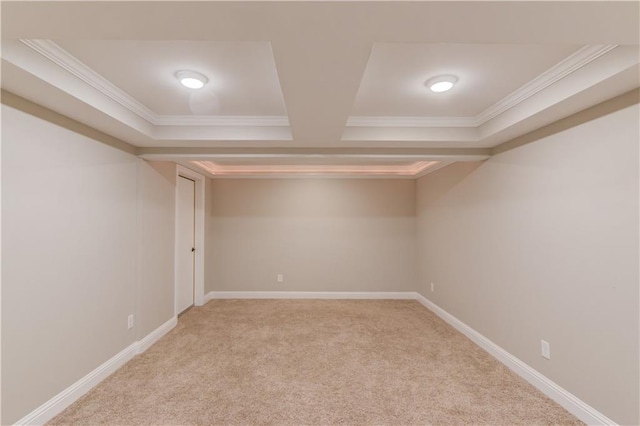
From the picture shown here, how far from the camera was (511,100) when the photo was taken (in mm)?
2312

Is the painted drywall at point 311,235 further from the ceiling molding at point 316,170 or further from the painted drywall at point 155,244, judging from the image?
the painted drywall at point 155,244

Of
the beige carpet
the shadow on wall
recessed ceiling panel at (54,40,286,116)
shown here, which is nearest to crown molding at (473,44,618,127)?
recessed ceiling panel at (54,40,286,116)

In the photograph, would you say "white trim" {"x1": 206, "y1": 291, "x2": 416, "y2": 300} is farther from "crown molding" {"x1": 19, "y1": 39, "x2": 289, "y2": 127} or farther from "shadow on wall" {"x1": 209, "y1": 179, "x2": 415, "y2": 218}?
"crown molding" {"x1": 19, "y1": 39, "x2": 289, "y2": 127}

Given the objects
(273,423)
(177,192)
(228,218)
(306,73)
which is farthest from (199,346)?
(306,73)

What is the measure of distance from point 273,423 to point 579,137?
2975 mm

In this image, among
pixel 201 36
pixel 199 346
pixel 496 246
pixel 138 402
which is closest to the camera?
pixel 201 36

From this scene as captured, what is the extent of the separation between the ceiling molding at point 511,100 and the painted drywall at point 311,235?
2.34m

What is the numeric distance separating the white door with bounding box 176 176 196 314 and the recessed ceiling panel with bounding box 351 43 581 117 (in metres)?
2.99

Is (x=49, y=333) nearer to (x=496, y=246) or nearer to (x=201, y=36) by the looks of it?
(x=201, y=36)

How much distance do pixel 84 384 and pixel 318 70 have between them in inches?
116

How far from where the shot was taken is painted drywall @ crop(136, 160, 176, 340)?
3086mm

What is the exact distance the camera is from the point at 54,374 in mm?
2057

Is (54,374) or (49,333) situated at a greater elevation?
(49,333)

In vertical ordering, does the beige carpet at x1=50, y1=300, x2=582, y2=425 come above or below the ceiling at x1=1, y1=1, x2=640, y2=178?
below
